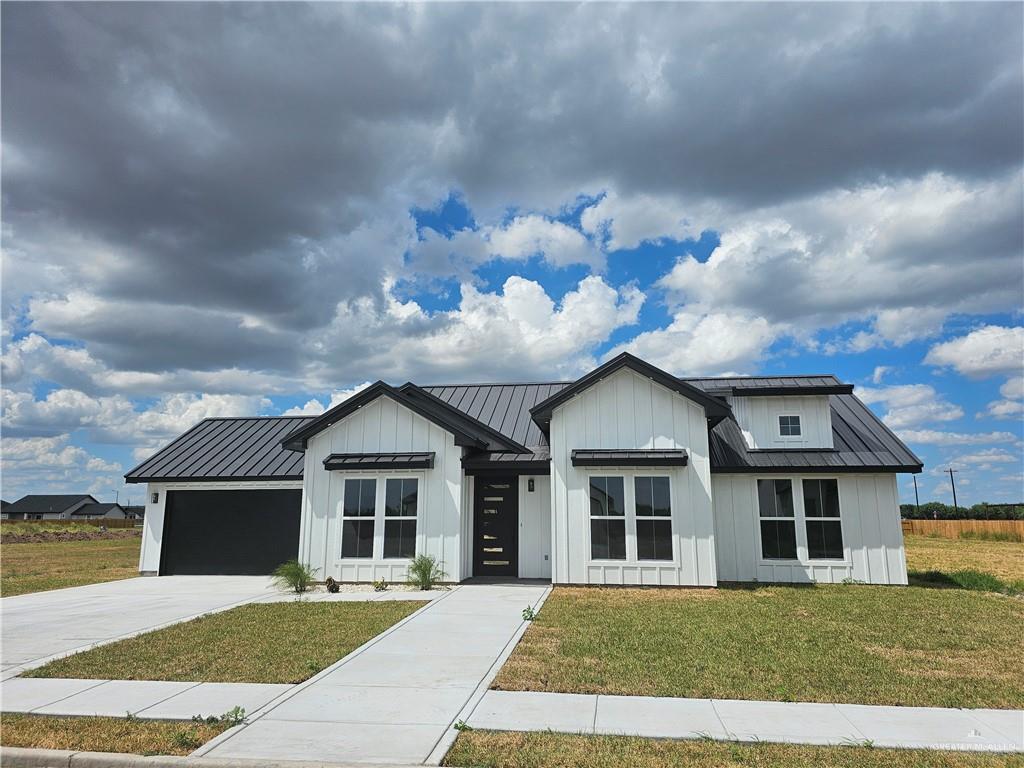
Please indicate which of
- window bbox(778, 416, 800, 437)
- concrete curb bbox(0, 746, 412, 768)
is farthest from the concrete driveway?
window bbox(778, 416, 800, 437)

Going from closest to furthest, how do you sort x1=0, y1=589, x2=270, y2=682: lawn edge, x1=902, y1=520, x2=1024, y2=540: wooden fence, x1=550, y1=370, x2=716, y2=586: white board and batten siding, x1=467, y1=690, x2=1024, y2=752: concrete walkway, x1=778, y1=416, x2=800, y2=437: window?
1. x1=467, y1=690, x2=1024, y2=752: concrete walkway
2. x1=0, y1=589, x2=270, y2=682: lawn edge
3. x1=550, y1=370, x2=716, y2=586: white board and batten siding
4. x1=778, y1=416, x2=800, y2=437: window
5. x1=902, y1=520, x2=1024, y2=540: wooden fence

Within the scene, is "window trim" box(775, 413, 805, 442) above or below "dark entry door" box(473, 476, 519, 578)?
above

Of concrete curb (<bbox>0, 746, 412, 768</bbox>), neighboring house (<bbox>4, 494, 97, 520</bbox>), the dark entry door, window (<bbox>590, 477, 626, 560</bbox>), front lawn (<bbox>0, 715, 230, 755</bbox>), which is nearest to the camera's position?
concrete curb (<bbox>0, 746, 412, 768</bbox>)

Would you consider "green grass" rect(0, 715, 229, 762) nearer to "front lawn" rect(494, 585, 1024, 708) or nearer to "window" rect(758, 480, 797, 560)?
"front lawn" rect(494, 585, 1024, 708)

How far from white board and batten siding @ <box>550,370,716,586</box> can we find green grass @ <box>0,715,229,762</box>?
955 centimetres

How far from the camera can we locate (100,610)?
12195 mm

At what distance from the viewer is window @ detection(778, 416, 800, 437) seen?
16.3 meters

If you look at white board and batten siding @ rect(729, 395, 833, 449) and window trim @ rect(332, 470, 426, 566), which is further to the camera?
white board and batten siding @ rect(729, 395, 833, 449)

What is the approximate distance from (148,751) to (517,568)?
36.7 ft

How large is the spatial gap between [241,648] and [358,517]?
665cm

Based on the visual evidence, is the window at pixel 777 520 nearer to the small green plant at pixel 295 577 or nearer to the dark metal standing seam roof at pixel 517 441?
the dark metal standing seam roof at pixel 517 441

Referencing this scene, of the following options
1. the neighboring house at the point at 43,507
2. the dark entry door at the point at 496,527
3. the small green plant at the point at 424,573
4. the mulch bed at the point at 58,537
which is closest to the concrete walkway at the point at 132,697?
the small green plant at the point at 424,573

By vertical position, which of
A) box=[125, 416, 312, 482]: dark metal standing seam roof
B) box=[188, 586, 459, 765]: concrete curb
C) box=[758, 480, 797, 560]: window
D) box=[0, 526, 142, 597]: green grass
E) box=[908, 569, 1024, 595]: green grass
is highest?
box=[125, 416, 312, 482]: dark metal standing seam roof

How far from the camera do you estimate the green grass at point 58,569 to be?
16641 mm
